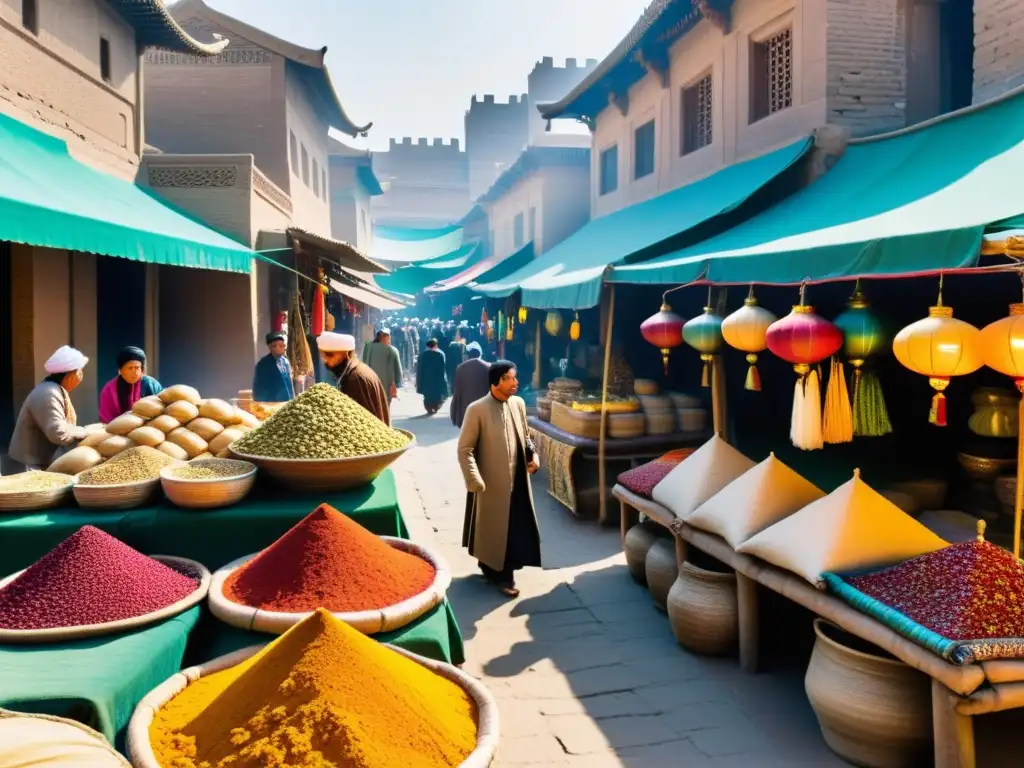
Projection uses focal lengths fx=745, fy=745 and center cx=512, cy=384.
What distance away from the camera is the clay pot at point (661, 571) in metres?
4.34

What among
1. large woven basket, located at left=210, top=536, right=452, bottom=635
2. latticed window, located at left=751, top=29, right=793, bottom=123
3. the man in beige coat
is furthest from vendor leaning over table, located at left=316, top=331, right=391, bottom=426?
latticed window, located at left=751, top=29, right=793, bottom=123

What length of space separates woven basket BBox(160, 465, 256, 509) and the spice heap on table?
21 centimetres

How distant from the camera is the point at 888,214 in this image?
411 cm

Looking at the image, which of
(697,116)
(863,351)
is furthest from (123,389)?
(697,116)

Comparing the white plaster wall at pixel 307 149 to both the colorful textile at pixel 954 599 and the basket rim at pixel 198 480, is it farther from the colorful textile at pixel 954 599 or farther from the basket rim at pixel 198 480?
the colorful textile at pixel 954 599

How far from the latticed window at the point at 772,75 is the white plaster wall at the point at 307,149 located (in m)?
8.41

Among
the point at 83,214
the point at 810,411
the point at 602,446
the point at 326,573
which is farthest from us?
the point at 602,446

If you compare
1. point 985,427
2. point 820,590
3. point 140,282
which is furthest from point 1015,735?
point 140,282

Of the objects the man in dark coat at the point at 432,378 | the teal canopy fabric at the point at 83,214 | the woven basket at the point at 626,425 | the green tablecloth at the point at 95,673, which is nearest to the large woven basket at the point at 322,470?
the green tablecloth at the point at 95,673

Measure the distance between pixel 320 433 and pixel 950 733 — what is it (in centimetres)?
251

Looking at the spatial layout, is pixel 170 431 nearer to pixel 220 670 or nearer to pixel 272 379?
pixel 220 670

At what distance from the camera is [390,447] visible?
3191mm

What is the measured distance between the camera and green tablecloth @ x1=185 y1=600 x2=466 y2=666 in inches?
87.2

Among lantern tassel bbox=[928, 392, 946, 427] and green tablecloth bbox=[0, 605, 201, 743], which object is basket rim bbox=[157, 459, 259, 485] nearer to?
green tablecloth bbox=[0, 605, 201, 743]
